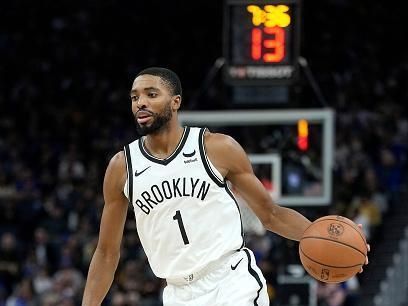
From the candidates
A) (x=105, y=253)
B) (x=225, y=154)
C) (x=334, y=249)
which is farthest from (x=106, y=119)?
(x=334, y=249)

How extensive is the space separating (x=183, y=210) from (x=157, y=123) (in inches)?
18.0

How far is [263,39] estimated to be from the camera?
1195 centimetres

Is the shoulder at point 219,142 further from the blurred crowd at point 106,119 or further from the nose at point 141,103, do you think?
the blurred crowd at point 106,119

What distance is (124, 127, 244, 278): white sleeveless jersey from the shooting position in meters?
5.81

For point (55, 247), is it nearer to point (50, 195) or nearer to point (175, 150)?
point (50, 195)

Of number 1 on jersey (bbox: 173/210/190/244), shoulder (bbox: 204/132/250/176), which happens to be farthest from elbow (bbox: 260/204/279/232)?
number 1 on jersey (bbox: 173/210/190/244)

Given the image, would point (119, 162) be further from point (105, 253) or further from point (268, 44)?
point (268, 44)

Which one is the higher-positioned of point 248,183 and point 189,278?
point 248,183

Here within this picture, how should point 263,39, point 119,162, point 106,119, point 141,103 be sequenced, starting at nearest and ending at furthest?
point 141,103 → point 119,162 → point 263,39 → point 106,119

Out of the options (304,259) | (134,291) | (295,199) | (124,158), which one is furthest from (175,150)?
(134,291)

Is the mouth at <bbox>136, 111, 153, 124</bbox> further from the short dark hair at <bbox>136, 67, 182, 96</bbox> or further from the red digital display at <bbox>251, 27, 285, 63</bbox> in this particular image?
the red digital display at <bbox>251, 27, 285, 63</bbox>

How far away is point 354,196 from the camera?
16.5 meters

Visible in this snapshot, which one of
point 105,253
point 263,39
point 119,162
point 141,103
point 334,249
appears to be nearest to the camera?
point 141,103

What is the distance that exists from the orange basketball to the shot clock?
20.0 ft
